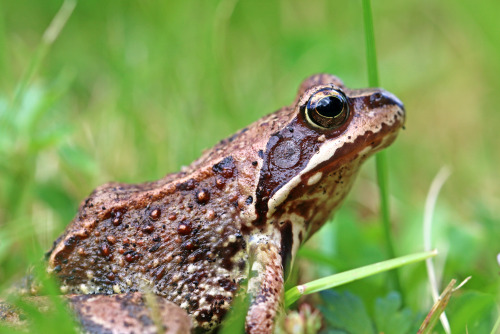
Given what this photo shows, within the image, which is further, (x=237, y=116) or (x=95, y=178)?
(x=237, y=116)

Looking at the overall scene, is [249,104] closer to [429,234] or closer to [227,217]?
[429,234]

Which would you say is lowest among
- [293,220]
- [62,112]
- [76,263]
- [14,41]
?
[76,263]

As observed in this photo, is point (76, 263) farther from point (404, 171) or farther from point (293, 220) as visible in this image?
point (404, 171)

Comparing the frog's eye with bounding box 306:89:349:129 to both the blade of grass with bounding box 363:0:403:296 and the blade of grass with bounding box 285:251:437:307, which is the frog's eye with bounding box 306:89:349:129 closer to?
the blade of grass with bounding box 363:0:403:296

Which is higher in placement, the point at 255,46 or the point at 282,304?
the point at 255,46

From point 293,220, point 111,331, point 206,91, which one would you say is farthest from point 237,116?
point 111,331

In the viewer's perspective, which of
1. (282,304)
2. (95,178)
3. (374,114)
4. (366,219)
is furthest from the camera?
(366,219)

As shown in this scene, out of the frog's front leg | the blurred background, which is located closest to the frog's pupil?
the frog's front leg
